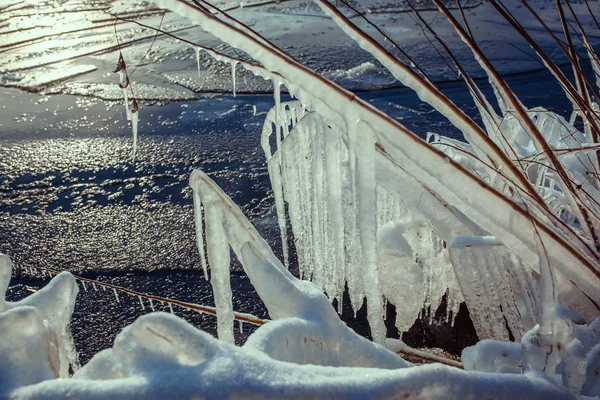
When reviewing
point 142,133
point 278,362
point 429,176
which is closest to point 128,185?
point 142,133

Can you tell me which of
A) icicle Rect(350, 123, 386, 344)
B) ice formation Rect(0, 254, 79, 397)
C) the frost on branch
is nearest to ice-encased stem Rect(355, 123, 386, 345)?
icicle Rect(350, 123, 386, 344)

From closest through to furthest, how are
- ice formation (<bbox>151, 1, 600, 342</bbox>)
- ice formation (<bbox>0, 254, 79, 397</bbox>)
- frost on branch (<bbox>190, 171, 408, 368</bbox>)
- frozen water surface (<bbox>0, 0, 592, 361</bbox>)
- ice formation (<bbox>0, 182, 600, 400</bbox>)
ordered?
ice formation (<bbox>0, 182, 600, 400</bbox>) < ice formation (<bbox>0, 254, 79, 397</bbox>) < frost on branch (<bbox>190, 171, 408, 368</bbox>) < ice formation (<bbox>151, 1, 600, 342</bbox>) < frozen water surface (<bbox>0, 0, 592, 361</bbox>)

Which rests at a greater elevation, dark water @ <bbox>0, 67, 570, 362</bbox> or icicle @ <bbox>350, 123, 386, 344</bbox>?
icicle @ <bbox>350, 123, 386, 344</bbox>

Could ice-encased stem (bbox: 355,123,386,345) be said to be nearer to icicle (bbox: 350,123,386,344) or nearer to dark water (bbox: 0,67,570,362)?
icicle (bbox: 350,123,386,344)

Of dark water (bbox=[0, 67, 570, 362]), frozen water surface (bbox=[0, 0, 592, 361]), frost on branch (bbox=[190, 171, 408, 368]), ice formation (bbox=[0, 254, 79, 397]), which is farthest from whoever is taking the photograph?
frozen water surface (bbox=[0, 0, 592, 361])

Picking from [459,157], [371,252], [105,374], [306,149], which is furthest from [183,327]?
[459,157]

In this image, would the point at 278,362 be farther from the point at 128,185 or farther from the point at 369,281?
the point at 128,185

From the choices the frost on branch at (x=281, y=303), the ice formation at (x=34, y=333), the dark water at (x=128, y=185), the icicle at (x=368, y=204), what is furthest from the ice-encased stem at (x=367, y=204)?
the dark water at (x=128, y=185)
